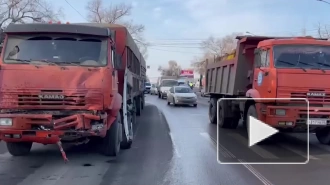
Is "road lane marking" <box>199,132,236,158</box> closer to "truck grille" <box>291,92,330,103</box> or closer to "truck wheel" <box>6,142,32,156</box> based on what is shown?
"truck grille" <box>291,92,330,103</box>

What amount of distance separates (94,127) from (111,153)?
1.35 m

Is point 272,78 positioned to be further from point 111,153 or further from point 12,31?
point 12,31

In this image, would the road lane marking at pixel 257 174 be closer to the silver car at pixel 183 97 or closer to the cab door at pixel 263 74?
the cab door at pixel 263 74

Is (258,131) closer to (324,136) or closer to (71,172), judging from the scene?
(324,136)

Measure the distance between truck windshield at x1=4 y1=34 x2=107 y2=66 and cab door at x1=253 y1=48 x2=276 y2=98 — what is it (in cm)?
433

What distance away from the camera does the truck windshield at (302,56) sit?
1094 cm

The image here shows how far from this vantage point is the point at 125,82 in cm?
1094

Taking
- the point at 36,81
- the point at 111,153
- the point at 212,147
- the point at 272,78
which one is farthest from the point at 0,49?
the point at 272,78

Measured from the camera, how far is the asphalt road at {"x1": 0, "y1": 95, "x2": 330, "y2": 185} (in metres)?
7.34

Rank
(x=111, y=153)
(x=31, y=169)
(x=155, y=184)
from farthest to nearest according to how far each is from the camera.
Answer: (x=111, y=153) < (x=31, y=169) < (x=155, y=184)

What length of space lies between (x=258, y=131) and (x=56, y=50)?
16.9ft

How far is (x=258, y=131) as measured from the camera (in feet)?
34.6

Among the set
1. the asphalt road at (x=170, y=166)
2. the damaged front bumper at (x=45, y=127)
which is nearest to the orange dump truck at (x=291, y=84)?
the asphalt road at (x=170, y=166)

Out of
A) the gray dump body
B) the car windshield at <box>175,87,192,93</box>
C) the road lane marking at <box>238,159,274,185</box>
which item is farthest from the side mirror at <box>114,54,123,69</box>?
the car windshield at <box>175,87,192,93</box>
